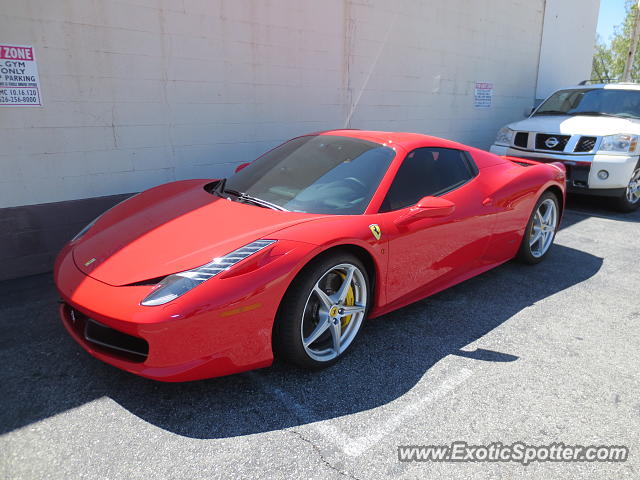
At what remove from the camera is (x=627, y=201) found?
6.58 metres

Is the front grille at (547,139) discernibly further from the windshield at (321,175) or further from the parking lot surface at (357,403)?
the windshield at (321,175)

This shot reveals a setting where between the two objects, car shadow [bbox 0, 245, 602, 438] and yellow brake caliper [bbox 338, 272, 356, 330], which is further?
yellow brake caliper [bbox 338, 272, 356, 330]

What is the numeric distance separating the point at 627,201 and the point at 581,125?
1232 millimetres

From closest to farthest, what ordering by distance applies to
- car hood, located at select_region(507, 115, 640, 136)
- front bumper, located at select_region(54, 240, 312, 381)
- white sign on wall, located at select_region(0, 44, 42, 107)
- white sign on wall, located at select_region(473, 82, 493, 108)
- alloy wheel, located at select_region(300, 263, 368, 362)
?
1. front bumper, located at select_region(54, 240, 312, 381)
2. alloy wheel, located at select_region(300, 263, 368, 362)
3. white sign on wall, located at select_region(0, 44, 42, 107)
4. car hood, located at select_region(507, 115, 640, 136)
5. white sign on wall, located at select_region(473, 82, 493, 108)

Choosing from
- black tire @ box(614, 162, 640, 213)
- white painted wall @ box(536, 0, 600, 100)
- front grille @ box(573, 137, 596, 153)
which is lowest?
black tire @ box(614, 162, 640, 213)

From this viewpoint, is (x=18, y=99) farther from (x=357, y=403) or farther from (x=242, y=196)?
(x=357, y=403)

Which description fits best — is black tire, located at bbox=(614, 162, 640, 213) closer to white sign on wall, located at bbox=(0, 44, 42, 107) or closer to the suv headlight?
the suv headlight

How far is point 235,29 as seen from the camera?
18.2 feet

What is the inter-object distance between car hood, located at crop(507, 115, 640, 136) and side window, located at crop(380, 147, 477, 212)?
12.3 ft

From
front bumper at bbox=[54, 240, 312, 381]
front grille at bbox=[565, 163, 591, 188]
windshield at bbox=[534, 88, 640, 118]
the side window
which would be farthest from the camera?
windshield at bbox=[534, 88, 640, 118]

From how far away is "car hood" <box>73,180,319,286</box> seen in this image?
2441mm

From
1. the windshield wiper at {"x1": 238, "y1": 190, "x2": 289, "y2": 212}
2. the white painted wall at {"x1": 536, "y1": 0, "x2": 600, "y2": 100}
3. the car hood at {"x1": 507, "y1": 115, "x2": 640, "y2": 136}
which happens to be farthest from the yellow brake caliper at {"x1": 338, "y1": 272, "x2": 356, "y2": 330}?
the white painted wall at {"x1": 536, "y1": 0, "x2": 600, "y2": 100}

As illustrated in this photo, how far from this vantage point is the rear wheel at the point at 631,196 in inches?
256

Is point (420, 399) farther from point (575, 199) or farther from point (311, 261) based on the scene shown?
point (575, 199)
